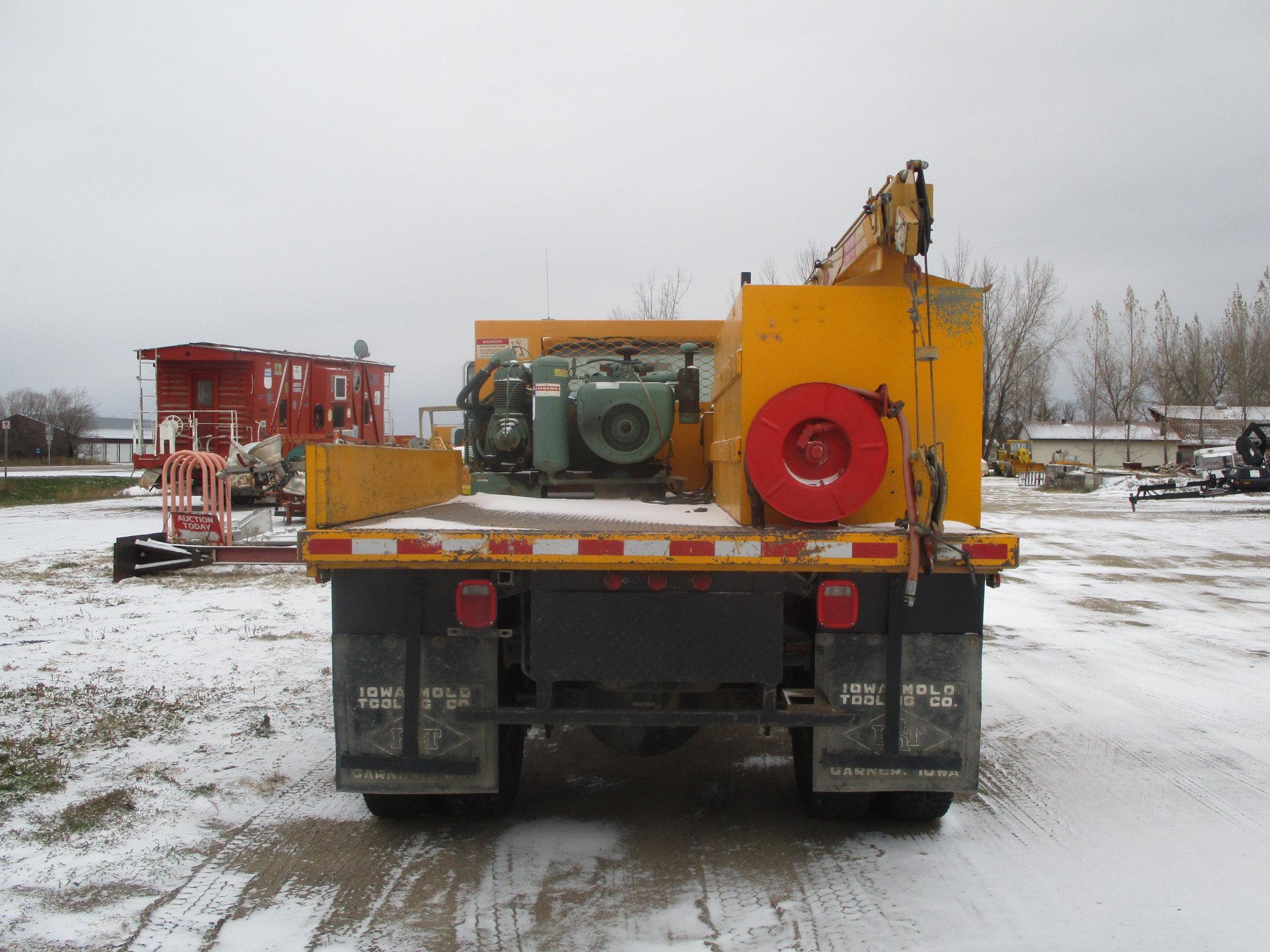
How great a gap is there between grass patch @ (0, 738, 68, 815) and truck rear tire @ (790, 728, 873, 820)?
3.31 m

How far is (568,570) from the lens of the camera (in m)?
3.21

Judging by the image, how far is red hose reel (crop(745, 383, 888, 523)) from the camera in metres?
3.18

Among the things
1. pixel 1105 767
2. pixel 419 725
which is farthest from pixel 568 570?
pixel 1105 767

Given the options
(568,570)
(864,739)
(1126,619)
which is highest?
(568,570)

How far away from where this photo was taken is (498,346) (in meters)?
6.23

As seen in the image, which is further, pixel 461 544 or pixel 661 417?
pixel 661 417

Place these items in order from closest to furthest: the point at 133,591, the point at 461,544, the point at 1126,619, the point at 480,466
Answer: the point at 461,544
the point at 480,466
the point at 1126,619
the point at 133,591

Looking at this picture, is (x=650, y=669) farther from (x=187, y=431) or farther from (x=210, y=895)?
(x=187, y=431)

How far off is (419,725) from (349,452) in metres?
1.12

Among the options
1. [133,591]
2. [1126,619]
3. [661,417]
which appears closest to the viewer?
[661,417]

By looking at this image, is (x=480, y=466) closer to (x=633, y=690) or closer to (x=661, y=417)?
(x=661, y=417)

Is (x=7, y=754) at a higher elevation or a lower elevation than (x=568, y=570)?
lower

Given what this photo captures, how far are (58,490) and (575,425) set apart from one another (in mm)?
25530

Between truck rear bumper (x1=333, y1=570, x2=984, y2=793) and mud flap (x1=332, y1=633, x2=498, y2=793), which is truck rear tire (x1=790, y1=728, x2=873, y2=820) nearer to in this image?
truck rear bumper (x1=333, y1=570, x2=984, y2=793)
